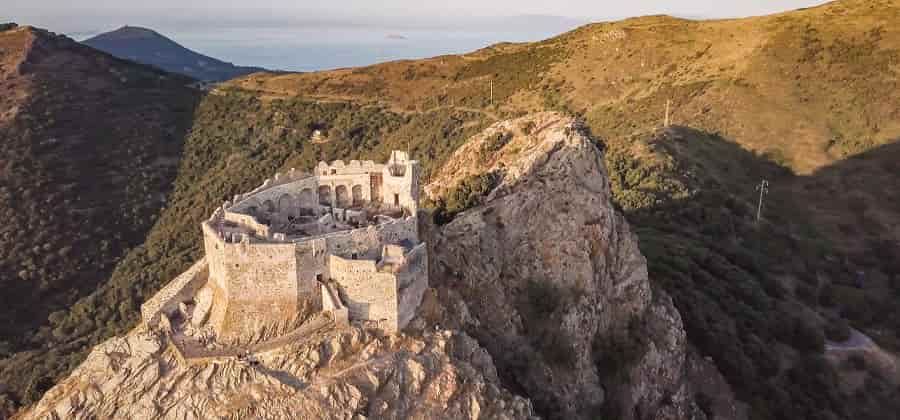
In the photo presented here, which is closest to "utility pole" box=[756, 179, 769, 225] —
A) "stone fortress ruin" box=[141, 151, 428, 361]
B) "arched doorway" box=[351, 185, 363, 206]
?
"arched doorway" box=[351, 185, 363, 206]

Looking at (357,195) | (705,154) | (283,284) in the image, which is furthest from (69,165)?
(705,154)

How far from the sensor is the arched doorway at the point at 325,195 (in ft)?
117

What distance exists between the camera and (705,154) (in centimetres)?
9388

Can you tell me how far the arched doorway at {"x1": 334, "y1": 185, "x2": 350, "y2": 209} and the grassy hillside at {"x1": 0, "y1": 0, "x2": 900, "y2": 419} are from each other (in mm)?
25154

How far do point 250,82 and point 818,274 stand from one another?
338ft

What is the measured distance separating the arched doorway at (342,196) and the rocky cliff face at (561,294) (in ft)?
16.4

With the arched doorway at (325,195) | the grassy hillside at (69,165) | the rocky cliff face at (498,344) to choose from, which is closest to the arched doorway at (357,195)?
the arched doorway at (325,195)

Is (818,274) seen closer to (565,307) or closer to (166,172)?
(565,307)

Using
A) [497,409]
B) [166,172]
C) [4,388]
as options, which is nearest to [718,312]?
[497,409]

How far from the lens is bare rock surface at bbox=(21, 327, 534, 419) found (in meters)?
25.9

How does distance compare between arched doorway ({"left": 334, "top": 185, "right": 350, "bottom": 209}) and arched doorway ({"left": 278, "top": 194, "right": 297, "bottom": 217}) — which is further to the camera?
arched doorway ({"left": 334, "top": 185, "right": 350, "bottom": 209})

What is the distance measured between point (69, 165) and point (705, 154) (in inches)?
3430

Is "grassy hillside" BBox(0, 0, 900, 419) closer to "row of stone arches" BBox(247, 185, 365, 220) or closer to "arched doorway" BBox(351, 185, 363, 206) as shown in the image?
"row of stone arches" BBox(247, 185, 365, 220)

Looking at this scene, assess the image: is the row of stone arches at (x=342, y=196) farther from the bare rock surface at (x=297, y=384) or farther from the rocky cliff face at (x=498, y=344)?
the bare rock surface at (x=297, y=384)
